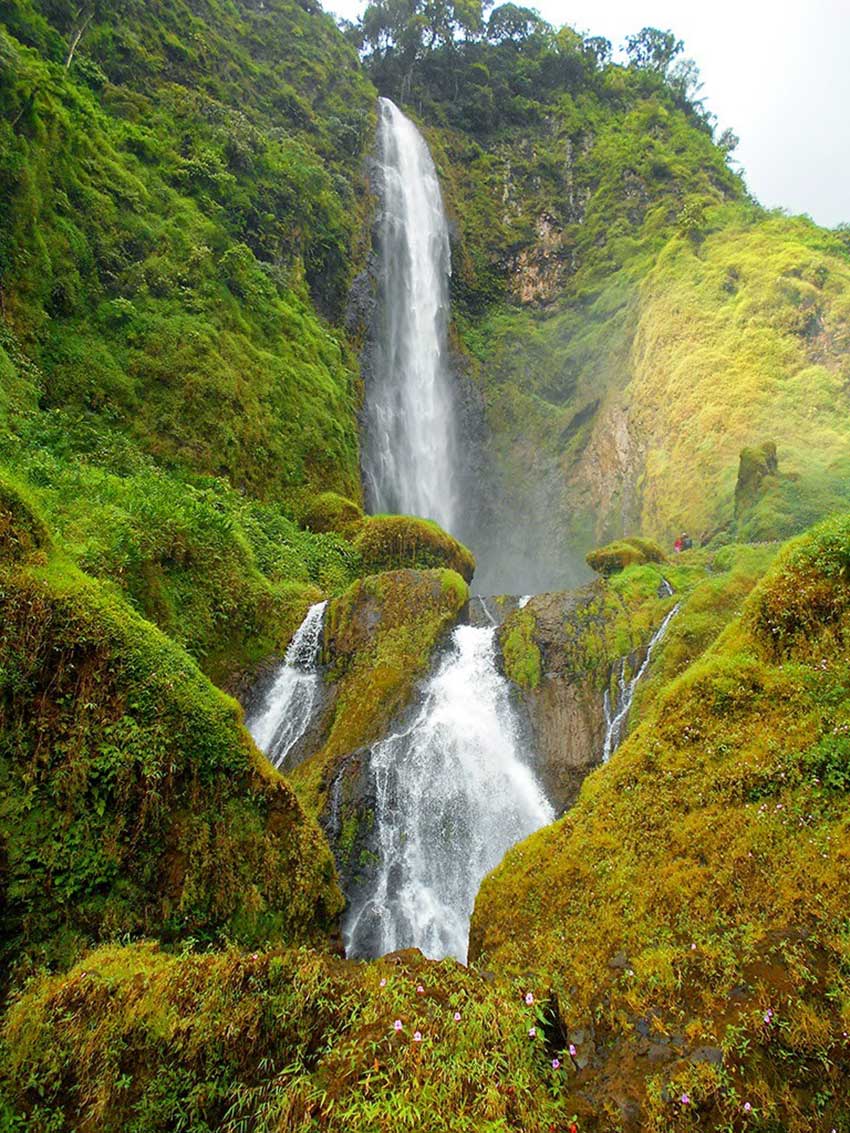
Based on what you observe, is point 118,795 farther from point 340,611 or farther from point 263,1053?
point 340,611

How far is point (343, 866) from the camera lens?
8656 millimetres

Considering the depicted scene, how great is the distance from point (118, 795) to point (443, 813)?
5.47 meters

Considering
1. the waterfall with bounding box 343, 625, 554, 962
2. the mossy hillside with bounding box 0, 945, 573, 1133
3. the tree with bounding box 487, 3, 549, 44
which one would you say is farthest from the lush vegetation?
the tree with bounding box 487, 3, 549, 44

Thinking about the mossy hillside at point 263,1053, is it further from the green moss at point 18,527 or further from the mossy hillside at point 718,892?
the green moss at point 18,527

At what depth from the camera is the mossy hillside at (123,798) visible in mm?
4566

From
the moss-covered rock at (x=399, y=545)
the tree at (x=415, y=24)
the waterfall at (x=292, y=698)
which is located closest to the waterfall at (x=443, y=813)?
the waterfall at (x=292, y=698)

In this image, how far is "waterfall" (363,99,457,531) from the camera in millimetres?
24625

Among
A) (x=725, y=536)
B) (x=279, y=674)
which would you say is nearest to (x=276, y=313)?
(x=279, y=674)

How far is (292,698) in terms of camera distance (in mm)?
11586

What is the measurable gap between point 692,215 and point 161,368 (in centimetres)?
2358

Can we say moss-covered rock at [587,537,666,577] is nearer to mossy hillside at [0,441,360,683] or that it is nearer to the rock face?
the rock face

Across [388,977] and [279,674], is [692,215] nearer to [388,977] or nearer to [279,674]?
[279,674]

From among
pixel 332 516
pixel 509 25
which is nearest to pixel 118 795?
pixel 332 516

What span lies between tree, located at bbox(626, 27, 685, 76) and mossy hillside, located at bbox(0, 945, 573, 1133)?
5699 centimetres
